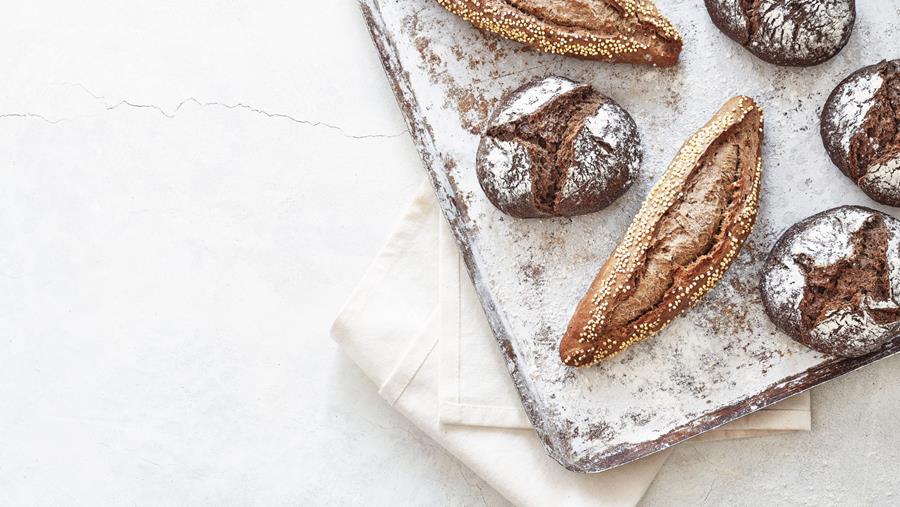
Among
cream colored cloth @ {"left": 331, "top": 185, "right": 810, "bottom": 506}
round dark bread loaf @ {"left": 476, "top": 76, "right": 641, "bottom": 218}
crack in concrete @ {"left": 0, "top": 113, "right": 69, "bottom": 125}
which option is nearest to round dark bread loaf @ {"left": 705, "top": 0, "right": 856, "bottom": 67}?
round dark bread loaf @ {"left": 476, "top": 76, "right": 641, "bottom": 218}

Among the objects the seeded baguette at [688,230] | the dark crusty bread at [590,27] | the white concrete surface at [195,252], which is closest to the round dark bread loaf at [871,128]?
the seeded baguette at [688,230]

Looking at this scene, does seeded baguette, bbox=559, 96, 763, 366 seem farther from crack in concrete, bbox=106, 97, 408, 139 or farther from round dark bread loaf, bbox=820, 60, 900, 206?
crack in concrete, bbox=106, 97, 408, 139

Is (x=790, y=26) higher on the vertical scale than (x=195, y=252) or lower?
higher

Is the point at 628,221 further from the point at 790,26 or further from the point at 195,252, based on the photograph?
the point at 195,252

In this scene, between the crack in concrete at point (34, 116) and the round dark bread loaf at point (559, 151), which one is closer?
the round dark bread loaf at point (559, 151)

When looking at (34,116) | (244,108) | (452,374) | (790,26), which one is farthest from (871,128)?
(34,116)

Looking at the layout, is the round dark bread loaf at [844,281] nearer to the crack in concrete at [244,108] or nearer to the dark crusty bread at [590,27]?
the dark crusty bread at [590,27]
